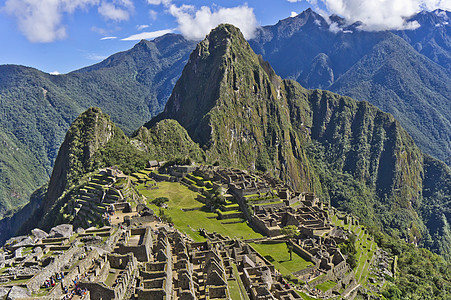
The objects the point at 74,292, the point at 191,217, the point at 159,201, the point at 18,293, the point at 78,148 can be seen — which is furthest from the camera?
the point at 78,148

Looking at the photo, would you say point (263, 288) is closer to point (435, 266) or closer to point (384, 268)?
point (384, 268)

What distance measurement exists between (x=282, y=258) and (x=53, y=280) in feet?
122

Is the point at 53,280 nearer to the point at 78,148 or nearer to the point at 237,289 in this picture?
the point at 237,289

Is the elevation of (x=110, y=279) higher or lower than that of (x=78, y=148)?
lower

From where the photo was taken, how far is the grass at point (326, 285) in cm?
4869

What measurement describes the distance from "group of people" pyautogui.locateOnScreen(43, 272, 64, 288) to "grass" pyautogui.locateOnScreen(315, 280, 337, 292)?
112 ft

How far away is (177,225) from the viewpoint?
62.0 m

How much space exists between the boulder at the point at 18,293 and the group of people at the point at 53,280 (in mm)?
1873

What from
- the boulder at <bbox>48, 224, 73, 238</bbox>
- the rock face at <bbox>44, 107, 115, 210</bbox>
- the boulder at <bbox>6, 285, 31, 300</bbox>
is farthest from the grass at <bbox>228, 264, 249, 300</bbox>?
the rock face at <bbox>44, 107, 115, 210</bbox>

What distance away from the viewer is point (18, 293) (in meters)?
23.0

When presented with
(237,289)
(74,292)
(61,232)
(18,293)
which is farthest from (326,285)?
(18,293)

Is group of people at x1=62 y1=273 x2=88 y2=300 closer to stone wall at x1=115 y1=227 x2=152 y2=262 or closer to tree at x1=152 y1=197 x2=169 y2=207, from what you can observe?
stone wall at x1=115 y1=227 x2=152 y2=262

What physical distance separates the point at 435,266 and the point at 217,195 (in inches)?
2401

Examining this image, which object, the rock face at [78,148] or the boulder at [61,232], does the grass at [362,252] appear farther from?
the rock face at [78,148]
